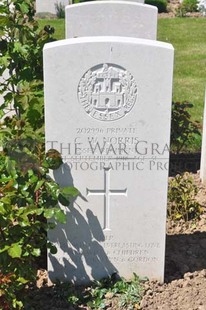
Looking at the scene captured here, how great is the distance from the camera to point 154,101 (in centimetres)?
354

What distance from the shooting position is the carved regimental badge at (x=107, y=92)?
3.48 metres

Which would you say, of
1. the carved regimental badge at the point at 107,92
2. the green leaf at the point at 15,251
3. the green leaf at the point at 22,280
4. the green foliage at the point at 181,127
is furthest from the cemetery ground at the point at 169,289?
the carved regimental badge at the point at 107,92

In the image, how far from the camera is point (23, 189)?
3.40 metres

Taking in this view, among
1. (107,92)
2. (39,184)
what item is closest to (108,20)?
(107,92)

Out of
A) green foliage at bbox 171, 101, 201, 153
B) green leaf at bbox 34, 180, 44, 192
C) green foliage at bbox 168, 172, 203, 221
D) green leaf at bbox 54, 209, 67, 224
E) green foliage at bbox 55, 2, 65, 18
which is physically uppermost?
green foliage at bbox 55, 2, 65, 18

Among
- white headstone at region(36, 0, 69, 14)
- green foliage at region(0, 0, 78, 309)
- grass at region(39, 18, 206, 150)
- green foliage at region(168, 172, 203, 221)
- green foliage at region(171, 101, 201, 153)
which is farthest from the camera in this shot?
white headstone at region(36, 0, 69, 14)

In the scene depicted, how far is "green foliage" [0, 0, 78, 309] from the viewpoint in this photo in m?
3.30

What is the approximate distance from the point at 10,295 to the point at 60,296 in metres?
0.60

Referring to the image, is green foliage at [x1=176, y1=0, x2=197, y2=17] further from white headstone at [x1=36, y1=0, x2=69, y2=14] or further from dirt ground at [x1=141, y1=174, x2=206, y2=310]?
dirt ground at [x1=141, y1=174, x2=206, y2=310]

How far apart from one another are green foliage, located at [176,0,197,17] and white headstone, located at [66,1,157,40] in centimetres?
894

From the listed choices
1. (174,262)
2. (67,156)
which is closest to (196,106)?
(174,262)

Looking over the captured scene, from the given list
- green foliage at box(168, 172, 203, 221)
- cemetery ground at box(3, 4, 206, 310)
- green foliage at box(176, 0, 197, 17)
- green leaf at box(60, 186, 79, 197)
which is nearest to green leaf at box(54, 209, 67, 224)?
green leaf at box(60, 186, 79, 197)

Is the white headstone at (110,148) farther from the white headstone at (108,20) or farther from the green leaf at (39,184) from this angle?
the white headstone at (108,20)

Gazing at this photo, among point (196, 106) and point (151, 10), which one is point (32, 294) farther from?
point (196, 106)
